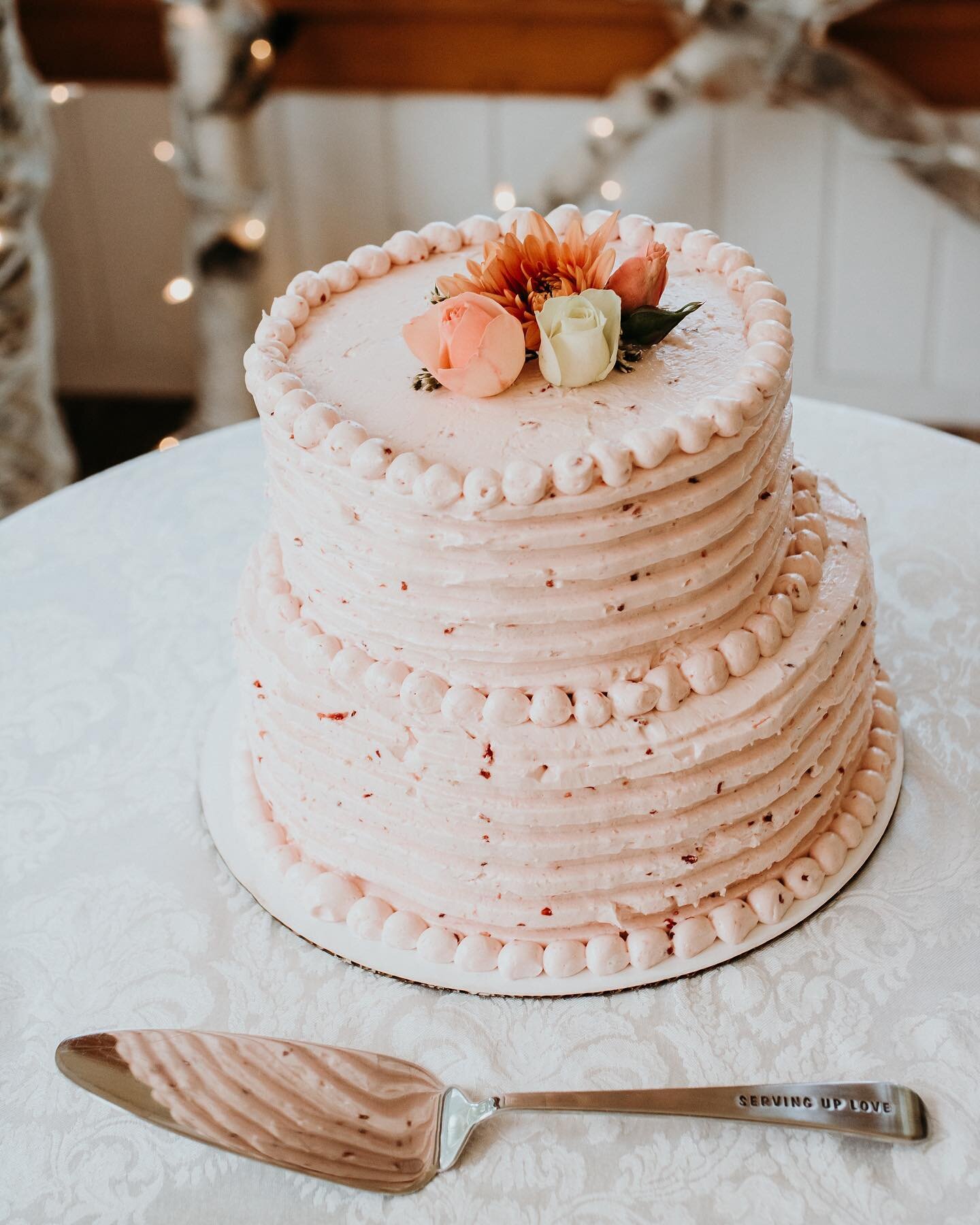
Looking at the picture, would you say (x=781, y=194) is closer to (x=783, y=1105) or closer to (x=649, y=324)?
(x=649, y=324)

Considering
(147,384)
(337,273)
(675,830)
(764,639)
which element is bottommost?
(147,384)

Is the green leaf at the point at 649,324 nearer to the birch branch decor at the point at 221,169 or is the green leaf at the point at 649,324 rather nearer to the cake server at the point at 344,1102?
the cake server at the point at 344,1102

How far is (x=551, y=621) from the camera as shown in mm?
1229

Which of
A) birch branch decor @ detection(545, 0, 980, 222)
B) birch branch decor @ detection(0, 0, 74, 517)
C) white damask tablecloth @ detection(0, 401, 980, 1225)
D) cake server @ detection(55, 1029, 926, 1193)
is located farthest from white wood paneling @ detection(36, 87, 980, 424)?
cake server @ detection(55, 1029, 926, 1193)

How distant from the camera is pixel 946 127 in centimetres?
304

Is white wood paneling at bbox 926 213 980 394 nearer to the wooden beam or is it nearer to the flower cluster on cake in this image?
the wooden beam

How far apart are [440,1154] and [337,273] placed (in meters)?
1.00

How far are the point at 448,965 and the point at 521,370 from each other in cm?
64

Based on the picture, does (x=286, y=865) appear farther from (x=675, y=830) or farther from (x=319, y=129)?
(x=319, y=129)

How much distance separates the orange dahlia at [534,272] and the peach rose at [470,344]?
0.04 metres

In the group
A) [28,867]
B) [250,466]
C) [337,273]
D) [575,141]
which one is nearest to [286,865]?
[28,867]

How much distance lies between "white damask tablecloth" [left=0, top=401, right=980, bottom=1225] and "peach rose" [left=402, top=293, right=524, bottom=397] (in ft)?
2.07

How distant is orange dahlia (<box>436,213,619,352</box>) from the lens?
4.34 ft

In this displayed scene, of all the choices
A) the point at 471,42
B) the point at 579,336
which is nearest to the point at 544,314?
the point at 579,336
